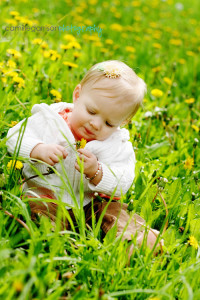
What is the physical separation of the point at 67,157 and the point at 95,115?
0.22 meters

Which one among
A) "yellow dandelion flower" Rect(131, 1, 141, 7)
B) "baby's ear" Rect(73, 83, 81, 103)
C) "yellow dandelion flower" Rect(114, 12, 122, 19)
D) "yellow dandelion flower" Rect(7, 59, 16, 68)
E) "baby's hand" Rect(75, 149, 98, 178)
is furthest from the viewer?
"yellow dandelion flower" Rect(131, 1, 141, 7)

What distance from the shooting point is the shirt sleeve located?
182 cm

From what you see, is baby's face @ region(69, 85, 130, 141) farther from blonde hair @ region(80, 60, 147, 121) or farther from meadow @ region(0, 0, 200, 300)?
meadow @ region(0, 0, 200, 300)

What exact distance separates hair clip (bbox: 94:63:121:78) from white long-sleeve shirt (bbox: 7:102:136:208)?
0.89ft

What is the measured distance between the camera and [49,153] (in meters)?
1.73

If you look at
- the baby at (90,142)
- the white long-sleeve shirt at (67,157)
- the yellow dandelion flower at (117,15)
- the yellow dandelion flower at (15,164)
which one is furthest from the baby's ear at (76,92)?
the yellow dandelion flower at (117,15)

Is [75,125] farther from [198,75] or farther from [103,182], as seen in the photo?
[198,75]

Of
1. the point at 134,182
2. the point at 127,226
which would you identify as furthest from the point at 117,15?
the point at 127,226

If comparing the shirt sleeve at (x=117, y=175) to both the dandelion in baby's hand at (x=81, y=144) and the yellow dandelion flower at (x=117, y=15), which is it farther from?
the yellow dandelion flower at (x=117, y=15)

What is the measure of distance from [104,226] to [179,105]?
1.80 meters

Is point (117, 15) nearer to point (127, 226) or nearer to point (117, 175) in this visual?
point (117, 175)

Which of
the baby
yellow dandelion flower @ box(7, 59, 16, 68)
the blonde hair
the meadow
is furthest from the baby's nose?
yellow dandelion flower @ box(7, 59, 16, 68)

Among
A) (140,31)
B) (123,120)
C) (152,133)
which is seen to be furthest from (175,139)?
(140,31)

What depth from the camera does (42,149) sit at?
5.74ft
